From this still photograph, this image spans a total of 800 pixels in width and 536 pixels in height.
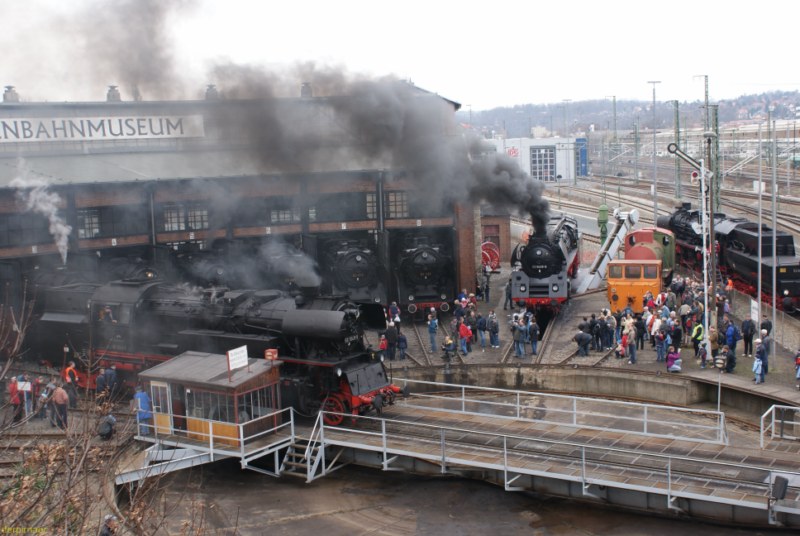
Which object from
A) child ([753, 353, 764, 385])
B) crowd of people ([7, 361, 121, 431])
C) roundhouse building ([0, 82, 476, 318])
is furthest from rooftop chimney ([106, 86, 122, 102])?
child ([753, 353, 764, 385])

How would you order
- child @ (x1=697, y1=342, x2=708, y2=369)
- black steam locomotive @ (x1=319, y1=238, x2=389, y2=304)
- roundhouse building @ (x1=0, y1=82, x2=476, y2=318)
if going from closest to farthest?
1. child @ (x1=697, y1=342, x2=708, y2=369)
2. roundhouse building @ (x1=0, y1=82, x2=476, y2=318)
3. black steam locomotive @ (x1=319, y1=238, x2=389, y2=304)

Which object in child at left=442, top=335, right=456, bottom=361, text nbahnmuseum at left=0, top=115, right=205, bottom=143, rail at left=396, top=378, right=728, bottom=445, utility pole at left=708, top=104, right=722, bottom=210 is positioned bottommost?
rail at left=396, top=378, right=728, bottom=445

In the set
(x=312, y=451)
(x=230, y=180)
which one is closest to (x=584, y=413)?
(x=312, y=451)

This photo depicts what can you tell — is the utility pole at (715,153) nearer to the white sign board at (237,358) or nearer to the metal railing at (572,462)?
the metal railing at (572,462)

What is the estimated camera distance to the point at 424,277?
3034 centimetres

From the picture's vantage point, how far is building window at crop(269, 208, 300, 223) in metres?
32.7

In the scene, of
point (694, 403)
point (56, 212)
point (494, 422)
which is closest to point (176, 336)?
point (494, 422)

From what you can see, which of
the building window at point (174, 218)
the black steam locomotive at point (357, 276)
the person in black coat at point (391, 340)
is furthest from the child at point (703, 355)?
the building window at point (174, 218)

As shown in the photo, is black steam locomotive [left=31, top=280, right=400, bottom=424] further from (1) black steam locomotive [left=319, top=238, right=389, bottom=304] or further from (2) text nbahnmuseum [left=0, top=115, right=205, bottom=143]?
(2) text nbahnmuseum [left=0, top=115, right=205, bottom=143]

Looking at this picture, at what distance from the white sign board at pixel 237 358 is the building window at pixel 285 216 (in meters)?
15.7

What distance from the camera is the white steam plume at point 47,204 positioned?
2848cm

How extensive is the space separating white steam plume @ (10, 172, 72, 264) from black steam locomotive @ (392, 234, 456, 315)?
1139cm

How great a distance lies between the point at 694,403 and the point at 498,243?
70.6 feet

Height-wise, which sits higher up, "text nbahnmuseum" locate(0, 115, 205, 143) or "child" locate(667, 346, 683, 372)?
"text nbahnmuseum" locate(0, 115, 205, 143)
